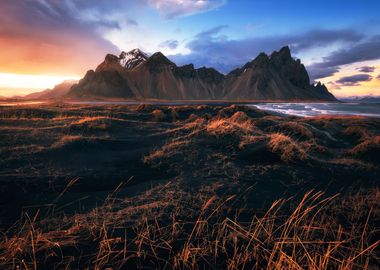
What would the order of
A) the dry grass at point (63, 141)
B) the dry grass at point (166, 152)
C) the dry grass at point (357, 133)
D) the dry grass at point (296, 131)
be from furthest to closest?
the dry grass at point (357, 133) → the dry grass at point (296, 131) → the dry grass at point (63, 141) → the dry grass at point (166, 152)

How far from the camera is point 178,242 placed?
422 cm

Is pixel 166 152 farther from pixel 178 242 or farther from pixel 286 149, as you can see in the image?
pixel 178 242

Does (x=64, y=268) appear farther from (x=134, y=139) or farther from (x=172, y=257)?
(x=134, y=139)

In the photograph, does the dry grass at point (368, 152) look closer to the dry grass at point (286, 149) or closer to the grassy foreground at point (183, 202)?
the grassy foreground at point (183, 202)

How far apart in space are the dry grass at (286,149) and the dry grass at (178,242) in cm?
339

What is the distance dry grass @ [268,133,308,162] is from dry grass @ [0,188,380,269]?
11.1ft

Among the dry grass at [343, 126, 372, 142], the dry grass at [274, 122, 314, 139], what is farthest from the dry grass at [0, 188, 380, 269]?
the dry grass at [343, 126, 372, 142]

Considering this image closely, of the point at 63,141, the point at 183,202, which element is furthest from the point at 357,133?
the point at 63,141

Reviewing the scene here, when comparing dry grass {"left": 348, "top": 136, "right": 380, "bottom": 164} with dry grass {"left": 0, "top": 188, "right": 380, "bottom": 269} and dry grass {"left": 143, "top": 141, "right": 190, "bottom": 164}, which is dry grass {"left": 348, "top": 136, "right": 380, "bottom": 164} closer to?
dry grass {"left": 0, "top": 188, "right": 380, "bottom": 269}

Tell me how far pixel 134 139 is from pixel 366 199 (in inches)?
325

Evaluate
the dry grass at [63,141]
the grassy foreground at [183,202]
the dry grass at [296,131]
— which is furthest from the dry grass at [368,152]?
the dry grass at [63,141]

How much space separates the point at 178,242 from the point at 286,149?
20.0 feet

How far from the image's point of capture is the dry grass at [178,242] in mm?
3609

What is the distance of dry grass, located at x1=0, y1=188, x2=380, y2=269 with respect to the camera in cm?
361
